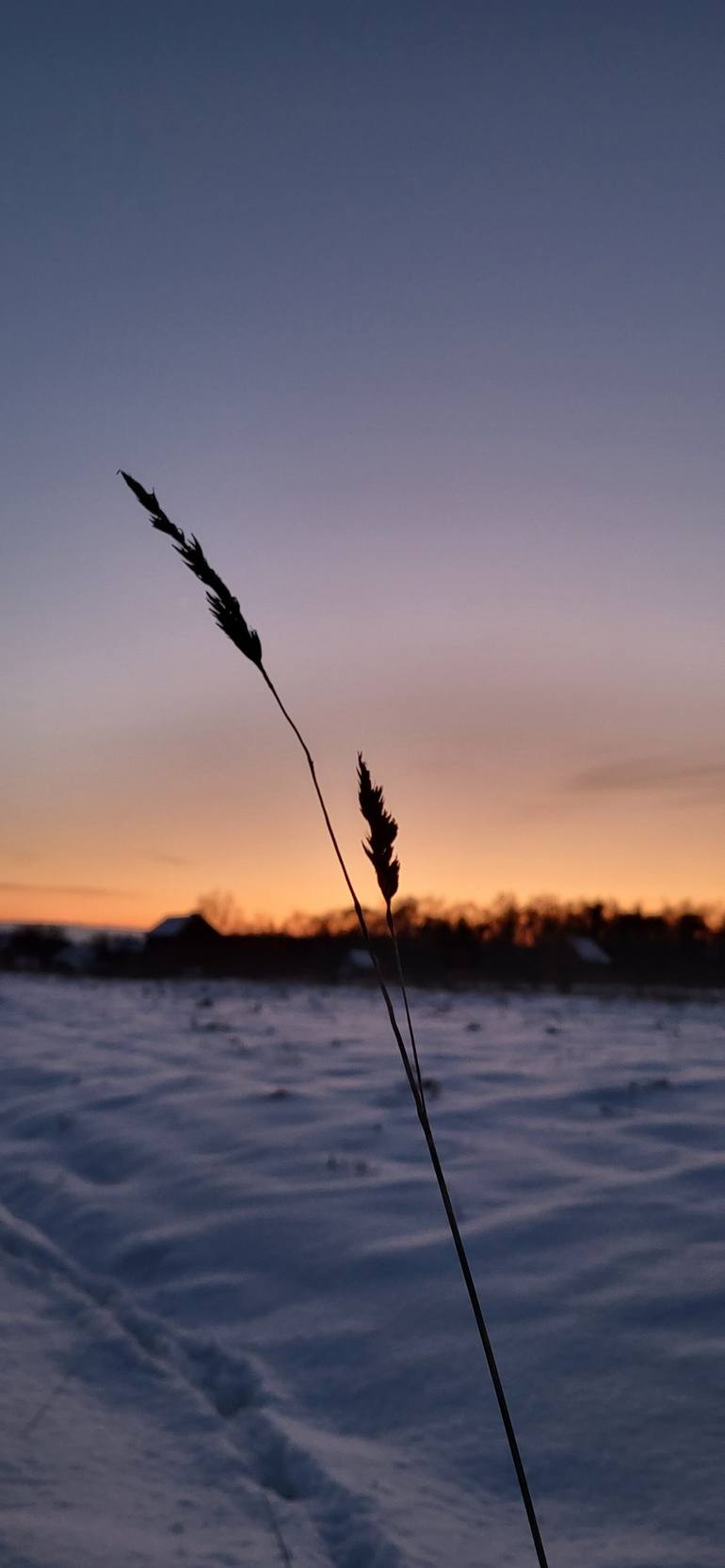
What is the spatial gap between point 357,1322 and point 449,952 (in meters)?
43.8

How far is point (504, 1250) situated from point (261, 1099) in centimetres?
352

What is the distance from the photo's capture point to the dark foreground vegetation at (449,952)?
44094 millimetres

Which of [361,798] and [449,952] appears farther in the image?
[449,952]

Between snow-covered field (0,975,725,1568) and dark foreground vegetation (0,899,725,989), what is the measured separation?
26915mm

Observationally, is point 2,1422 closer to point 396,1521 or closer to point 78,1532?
point 78,1532

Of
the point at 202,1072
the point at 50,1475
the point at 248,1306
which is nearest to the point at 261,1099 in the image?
the point at 202,1072

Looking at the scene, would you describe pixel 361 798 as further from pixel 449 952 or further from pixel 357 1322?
pixel 449 952

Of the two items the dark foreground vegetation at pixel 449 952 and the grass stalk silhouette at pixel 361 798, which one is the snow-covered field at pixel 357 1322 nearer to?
the grass stalk silhouette at pixel 361 798

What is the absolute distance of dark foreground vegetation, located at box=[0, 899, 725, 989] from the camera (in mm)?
44094

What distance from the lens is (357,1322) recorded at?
14.5 feet

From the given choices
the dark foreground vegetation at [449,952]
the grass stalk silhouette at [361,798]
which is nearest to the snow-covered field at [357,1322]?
the grass stalk silhouette at [361,798]

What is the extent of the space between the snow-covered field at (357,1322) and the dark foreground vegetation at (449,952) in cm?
2691

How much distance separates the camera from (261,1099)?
8.10 meters

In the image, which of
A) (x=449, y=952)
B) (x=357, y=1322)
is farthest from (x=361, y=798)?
(x=449, y=952)
